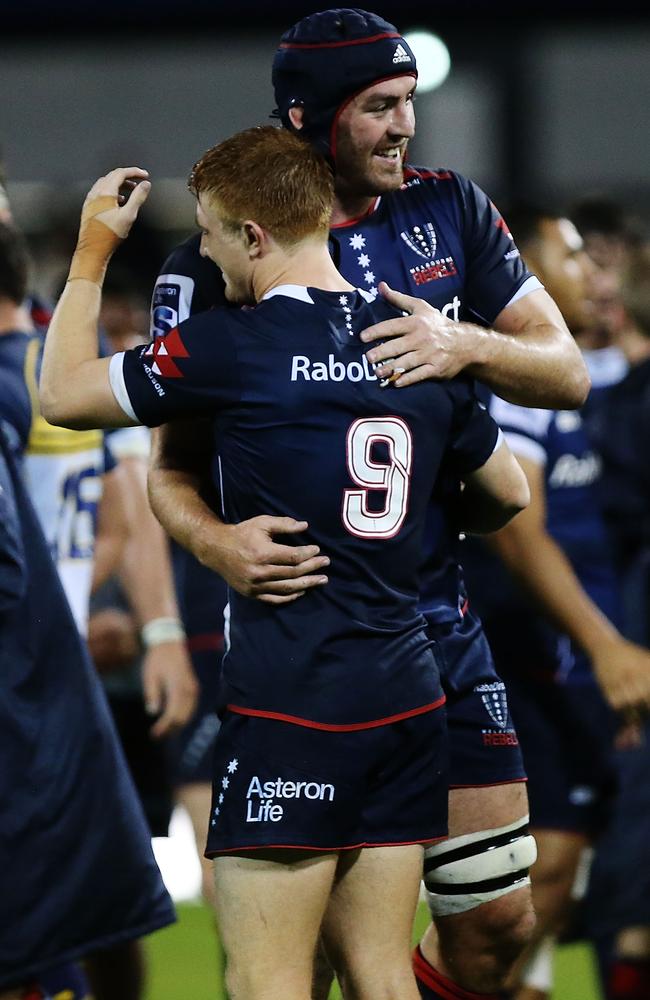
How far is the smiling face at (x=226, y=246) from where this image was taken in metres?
3.16

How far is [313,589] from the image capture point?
10.2 ft

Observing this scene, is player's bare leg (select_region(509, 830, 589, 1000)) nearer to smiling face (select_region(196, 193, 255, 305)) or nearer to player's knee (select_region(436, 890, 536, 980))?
player's knee (select_region(436, 890, 536, 980))

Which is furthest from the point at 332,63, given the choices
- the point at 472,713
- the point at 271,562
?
the point at 472,713

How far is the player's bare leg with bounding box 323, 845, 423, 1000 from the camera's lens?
3.14 metres

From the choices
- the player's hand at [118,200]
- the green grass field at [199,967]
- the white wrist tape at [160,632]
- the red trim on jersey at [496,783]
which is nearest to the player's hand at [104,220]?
the player's hand at [118,200]

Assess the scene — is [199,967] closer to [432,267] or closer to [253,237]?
[432,267]

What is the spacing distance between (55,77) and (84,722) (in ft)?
50.0

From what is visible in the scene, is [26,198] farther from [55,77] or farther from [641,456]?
[641,456]

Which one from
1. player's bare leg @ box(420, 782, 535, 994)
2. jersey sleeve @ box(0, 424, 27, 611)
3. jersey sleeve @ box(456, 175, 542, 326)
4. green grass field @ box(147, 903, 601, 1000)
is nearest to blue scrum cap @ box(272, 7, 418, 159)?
jersey sleeve @ box(456, 175, 542, 326)

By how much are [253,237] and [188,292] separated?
0.37m

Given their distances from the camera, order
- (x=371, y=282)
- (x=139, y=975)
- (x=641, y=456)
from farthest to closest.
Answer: (x=641, y=456) < (x=139, y=975) < (x=371, y=282)

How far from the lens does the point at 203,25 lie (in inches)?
698

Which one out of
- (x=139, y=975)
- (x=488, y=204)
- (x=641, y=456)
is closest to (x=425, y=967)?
(x=139, y=975)

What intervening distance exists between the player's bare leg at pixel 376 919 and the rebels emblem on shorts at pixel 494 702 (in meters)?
0.56
